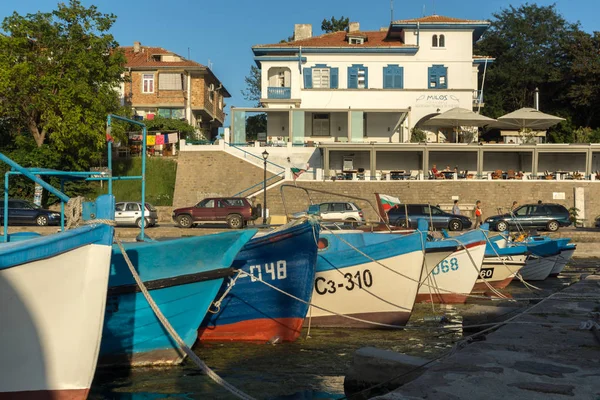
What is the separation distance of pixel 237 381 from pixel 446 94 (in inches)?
1476

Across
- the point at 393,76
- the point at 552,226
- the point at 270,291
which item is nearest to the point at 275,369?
the point at 270,291

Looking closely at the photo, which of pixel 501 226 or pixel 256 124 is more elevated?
pixel 256 124

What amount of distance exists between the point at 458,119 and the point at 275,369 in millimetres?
31521

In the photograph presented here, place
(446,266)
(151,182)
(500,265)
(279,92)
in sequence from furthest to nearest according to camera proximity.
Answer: (279,92) → (151,182) → (500,265) → (446,266)

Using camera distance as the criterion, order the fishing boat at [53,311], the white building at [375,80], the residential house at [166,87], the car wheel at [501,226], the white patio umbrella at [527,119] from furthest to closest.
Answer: the residential house at [166,87]
the white building at [375,80]
the white patio umbrella at [527,119]
the car wheel at [501,226]
the fishing boat at [53,311]

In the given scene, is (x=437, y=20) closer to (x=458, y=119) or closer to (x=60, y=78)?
(x=458, y=119)

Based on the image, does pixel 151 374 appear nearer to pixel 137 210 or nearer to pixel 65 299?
pixel 65 299

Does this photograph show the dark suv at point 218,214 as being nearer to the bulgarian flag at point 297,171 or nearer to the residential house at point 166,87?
the bulgarian flag at point 297,171

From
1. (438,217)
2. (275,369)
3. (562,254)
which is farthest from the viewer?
(438,217)

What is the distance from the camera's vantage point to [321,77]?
44.4 meters

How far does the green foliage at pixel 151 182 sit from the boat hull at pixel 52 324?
3310 cm

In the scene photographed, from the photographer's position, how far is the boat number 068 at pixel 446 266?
15578 millimetres

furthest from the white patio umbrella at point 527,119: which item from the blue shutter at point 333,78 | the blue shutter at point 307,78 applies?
the blue shutter at point 307,78

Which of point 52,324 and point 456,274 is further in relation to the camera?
point 456,274
